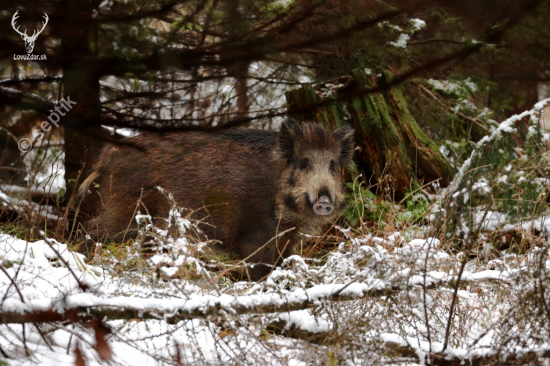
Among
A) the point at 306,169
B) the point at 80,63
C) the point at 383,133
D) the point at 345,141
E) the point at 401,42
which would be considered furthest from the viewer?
the point at 383,133

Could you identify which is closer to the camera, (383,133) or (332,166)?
(332,166)

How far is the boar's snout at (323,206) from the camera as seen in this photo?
5535mm

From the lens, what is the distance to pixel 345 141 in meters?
6.34

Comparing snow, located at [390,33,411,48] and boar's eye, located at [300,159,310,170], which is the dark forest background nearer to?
boar's eye, located at [300,159,310,170]

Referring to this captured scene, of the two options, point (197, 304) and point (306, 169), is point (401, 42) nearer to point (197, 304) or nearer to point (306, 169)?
point (306, 169)

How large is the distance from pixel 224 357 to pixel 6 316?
1.27 meters

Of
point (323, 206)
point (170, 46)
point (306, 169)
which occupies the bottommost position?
point (323, 206)

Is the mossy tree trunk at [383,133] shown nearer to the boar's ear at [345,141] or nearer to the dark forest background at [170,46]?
the boar's ear at [345,141]

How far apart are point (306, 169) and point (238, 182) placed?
79 centimetres

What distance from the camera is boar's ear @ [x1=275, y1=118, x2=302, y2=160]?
605 cm

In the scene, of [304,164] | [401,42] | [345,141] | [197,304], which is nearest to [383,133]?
[401,42]

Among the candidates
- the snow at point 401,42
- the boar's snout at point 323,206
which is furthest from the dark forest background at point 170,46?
the snow at point 401,42

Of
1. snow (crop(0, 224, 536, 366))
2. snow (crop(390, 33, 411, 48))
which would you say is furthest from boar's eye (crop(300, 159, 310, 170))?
snow (crop(390, 33, 411, 48))

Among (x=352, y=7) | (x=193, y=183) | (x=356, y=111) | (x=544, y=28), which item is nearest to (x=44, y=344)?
(x=352, y=7)
